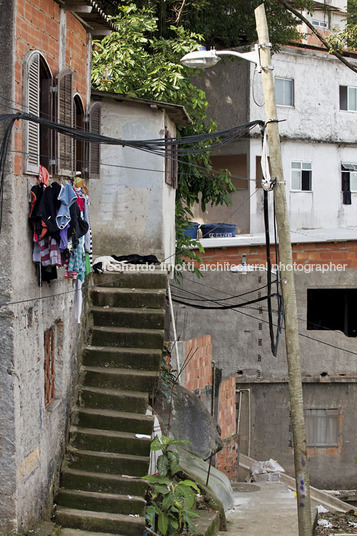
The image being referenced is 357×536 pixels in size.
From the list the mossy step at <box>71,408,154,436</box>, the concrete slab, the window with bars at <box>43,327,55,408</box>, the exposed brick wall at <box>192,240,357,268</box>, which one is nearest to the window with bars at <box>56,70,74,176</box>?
the window with bars at <box>43,327,55,408</box>

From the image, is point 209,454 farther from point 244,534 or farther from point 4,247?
point 4,247

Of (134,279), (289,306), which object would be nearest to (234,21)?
(134,279)

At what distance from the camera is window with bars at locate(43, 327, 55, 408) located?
9070 mm

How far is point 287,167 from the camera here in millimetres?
26094

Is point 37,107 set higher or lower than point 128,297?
higher

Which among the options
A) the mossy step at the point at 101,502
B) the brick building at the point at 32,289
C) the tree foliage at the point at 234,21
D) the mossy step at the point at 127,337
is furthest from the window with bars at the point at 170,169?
the tree foliage at the point at 234,21

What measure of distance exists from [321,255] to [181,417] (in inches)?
349

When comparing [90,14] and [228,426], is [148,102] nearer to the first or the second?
[90,14]

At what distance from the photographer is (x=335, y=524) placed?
12.2m

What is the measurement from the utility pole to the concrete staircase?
1.97 meters

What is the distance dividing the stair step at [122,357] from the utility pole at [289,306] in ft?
8.07

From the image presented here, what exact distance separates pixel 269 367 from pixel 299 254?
3.08 m

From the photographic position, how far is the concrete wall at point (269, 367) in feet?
60.1

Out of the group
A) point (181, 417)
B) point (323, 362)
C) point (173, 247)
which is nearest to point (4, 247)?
point (181, 417)
